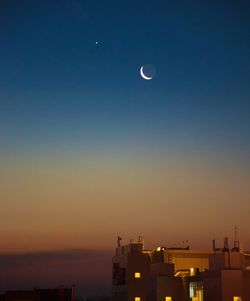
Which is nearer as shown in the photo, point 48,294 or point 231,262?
point 231,262

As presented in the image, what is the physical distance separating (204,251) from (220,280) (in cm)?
2413

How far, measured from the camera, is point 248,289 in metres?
37.7

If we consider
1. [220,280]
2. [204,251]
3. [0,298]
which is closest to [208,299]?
[220,280]

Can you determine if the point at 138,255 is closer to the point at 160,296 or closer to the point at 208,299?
the point at 160,296

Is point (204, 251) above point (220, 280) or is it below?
above

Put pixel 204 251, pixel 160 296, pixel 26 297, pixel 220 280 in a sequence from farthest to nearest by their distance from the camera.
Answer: pixel 204 251, pixel 160 296, pixel 26 297, pixel 220 280

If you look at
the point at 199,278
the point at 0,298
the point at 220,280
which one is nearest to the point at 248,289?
the point at 220,280

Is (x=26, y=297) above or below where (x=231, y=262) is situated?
below

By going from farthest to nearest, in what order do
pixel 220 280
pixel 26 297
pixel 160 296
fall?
pixel 160 296 < pixel 26 297 < pixel 220 280

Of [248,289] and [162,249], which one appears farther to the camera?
[162,249]

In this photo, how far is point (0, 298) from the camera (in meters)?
44.1

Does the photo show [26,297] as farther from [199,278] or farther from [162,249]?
[162,249]

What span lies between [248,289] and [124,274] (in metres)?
28.2

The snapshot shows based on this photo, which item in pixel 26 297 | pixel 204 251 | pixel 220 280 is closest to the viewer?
pixel 220 280
